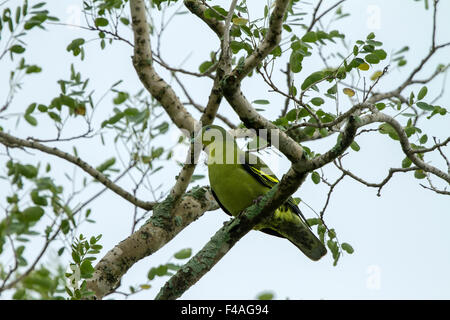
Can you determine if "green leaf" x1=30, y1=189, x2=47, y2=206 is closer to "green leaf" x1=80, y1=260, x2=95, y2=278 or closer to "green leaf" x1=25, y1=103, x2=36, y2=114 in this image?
"green leaf" x1=80, y1=260, x2=95, y2=278

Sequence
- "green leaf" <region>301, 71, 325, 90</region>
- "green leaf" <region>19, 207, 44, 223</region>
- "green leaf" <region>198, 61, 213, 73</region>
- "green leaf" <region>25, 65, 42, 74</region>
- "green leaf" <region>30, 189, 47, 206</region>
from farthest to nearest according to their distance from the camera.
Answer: "green leaf" <region>198, 61, 213, 73</region> < "green leaf" <region>25, 65, 42, 74</region> < "green leaf" <region>301, 71, 325, 90</region> < "green leaf" <region>30, 189, 47, 206</region> < "green leaf" <region>19, 207, 44, 223</region>

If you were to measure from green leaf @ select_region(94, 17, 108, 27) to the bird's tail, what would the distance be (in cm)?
252

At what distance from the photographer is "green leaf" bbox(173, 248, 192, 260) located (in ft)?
14.3

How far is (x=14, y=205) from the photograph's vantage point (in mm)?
2826

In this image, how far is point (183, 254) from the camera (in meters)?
4.38

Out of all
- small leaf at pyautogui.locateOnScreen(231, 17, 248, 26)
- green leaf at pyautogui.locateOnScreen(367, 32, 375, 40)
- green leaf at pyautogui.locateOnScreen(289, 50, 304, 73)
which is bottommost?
green leaf at pyautogui.locateOnScreen(289, 50, 304, 73)

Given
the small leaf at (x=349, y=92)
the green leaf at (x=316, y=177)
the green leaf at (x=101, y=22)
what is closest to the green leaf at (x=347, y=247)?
the green leaf at (x=316, y=177)

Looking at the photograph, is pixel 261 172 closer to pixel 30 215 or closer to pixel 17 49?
pixel 17 49

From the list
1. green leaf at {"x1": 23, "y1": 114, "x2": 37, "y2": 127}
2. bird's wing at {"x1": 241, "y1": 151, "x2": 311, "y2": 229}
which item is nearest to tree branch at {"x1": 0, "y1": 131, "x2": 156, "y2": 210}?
green leaf at {"x1": 23, "y1": 114, "x2": 37, "y2": 127}

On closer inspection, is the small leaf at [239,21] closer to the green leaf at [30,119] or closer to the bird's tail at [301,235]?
the bird's tail at [301,235]

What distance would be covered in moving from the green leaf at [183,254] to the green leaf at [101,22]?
2.44 m

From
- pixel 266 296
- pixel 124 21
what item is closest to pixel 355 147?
pixel 266 296
